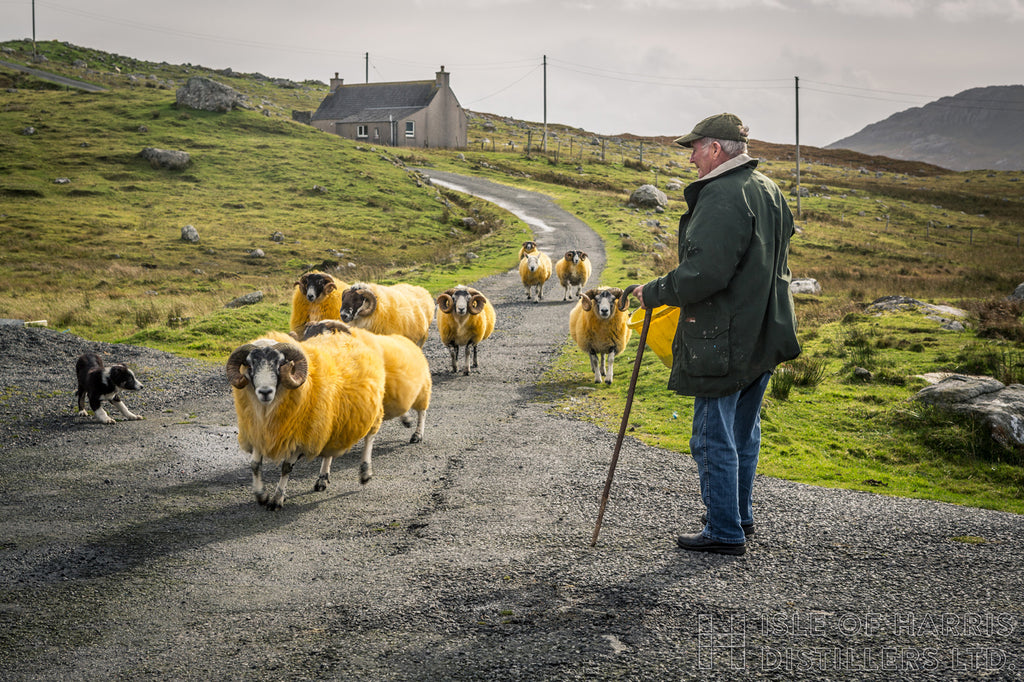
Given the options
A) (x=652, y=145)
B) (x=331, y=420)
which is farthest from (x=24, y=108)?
(x=652, y=145)

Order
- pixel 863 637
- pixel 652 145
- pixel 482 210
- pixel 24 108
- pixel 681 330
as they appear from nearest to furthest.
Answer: pixel 863 637, pixel 681 330, pixel 482 210, pixel 24 108, pixel 652 145

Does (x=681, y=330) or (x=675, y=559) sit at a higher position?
(x=681, y=330)

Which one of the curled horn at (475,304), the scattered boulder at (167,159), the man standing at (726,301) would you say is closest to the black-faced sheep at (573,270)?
the curled horn at (475,304)

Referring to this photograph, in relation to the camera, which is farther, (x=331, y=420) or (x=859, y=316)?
(x=859, y=316)

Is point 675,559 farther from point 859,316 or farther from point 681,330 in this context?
point 859,316

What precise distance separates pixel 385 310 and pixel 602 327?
427 centimetres

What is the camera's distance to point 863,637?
4641mm

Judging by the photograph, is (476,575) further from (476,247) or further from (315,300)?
(476,247)

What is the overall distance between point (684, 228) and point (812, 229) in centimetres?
5249

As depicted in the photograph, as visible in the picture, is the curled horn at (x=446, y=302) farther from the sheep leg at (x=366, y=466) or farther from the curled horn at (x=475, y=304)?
the sheep leg at (x=366, y=466)

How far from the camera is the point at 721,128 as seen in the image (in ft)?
18.7

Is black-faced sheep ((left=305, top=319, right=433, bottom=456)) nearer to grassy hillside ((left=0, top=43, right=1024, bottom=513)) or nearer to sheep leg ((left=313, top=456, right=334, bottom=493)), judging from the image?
sheep leg ((left=313, top=456, right=334, bottom=493))

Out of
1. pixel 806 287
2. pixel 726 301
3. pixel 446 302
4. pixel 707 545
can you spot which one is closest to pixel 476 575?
pixel 707 545

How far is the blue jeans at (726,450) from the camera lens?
569 centimetres
